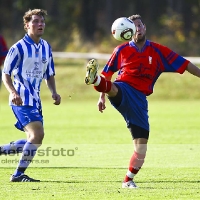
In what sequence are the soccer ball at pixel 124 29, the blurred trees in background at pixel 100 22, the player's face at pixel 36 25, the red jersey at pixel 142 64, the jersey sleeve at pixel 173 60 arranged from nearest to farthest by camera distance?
the soccer ball at pixel 124 29, the red jersey at pixel 142 64, the jersey sleeve at pixel 173 60, the player's face at pixel 36 25, the blurred trees in background at pixel 100 22

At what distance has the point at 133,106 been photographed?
28.1ft

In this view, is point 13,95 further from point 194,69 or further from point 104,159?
point 104,159

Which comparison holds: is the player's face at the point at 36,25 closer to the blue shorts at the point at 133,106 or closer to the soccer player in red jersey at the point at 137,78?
the soccer player in red jersey at the point at 137,78

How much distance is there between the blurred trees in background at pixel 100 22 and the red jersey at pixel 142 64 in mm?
29265

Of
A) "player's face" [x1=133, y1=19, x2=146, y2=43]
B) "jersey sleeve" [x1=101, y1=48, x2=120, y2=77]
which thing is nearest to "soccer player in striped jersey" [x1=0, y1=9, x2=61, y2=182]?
"jersey sleeve" [x1=101, y1=48, x2=120, y2=77]

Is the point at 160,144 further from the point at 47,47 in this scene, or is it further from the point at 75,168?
the point at 47,47

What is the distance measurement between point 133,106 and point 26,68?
61.1 inches

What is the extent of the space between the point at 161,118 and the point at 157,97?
9385 millimetres

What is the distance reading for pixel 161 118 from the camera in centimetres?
1964

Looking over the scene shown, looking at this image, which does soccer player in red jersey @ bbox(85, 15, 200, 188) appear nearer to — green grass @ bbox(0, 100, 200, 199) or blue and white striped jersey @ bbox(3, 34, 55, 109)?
green grass @ bbox(0, 100, 200, 199)

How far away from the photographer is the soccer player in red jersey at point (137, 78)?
8.56 metres

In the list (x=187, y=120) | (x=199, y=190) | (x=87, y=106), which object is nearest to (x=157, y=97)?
(x=87, y=106)

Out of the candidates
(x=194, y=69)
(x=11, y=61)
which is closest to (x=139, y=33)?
(x=194, y=69)

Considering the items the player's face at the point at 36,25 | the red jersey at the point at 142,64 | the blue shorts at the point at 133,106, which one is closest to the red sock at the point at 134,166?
the blue shorts at the point at 133,106
